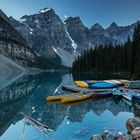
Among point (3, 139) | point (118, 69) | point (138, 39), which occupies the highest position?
point (138, 39)

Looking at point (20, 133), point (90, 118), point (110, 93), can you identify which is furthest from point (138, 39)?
point (20, 133)

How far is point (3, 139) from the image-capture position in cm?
2022

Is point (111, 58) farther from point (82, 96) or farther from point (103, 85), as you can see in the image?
point (82, 96)

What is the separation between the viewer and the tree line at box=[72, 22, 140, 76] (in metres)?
94.3

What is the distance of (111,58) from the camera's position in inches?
5404

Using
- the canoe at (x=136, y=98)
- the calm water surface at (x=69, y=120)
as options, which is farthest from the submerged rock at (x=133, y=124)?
the canoe at (x=136, y=98)

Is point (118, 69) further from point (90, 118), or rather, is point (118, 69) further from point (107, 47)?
point (90, 118)

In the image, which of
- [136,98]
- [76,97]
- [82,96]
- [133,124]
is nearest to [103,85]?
[82,96]

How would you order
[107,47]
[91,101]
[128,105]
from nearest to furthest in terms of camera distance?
1. [128,105]
2. [91,101]
3. [107,47]

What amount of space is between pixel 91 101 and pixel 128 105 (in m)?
5.86

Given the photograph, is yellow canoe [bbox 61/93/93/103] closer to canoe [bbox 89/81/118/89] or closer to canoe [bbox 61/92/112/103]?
canoe [bbox 61/92/112/103]

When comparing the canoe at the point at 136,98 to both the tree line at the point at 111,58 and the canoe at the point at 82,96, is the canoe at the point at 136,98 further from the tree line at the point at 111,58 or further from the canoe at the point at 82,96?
the tree line at the point at 111,58

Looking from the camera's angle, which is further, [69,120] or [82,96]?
[82,96]

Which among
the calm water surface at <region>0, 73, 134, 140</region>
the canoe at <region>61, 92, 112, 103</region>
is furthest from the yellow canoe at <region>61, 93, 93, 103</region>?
the calm water surface at <region>0, 73, 134, 140</region>
